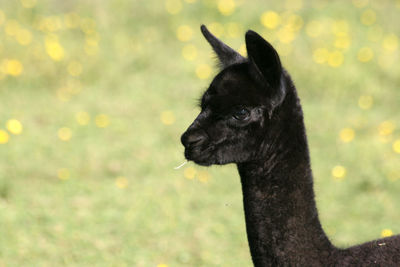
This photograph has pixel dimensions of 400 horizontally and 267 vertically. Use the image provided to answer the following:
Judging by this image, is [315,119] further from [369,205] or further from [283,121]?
[283,121]

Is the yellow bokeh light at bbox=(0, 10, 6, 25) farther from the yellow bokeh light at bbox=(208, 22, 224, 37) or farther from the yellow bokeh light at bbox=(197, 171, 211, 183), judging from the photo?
the yellow bokeh light at bbox=(197, 171, 211, 183)

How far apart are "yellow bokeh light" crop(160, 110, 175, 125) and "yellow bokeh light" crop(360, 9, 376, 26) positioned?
13.0 ft

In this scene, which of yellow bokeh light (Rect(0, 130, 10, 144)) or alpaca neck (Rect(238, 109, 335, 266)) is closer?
alpaca neck (Rect(238, 109, 335, 266))

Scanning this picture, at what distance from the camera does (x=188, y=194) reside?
5.25 m

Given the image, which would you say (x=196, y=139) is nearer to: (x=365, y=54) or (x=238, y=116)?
(x=238, y=116)

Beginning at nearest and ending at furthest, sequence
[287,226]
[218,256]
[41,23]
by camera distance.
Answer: [287,226] → [218,256] → [41,23]

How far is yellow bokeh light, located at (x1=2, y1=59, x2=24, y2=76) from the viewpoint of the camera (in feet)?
24.6

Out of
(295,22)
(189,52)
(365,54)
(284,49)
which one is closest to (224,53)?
(284,49)

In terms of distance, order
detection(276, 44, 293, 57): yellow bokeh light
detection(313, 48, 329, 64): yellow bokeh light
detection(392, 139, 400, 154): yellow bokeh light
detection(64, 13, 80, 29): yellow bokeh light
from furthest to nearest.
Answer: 1. detection(64, 13, 80, 29): yellow bokeh light
2. detection(276, 44, 293, 57): yellow bokeh light
3. detection(313, 48, 329, 64): yellow bokeh light
4. detection(392, 139, 400, 154): yellow bokeh light

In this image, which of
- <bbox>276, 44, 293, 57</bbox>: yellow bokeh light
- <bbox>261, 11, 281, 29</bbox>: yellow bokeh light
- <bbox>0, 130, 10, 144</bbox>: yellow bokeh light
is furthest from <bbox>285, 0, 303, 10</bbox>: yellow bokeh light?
<bbox>0, 130, 10, 144</bbox>: yellow bokeh light

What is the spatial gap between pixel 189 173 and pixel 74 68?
287 centimetres

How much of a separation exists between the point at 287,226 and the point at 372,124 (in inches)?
177

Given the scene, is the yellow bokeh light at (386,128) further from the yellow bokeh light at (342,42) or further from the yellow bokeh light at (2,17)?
the yellow bokeh light at (2,17)

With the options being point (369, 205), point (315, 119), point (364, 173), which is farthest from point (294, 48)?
point (369, 205)
